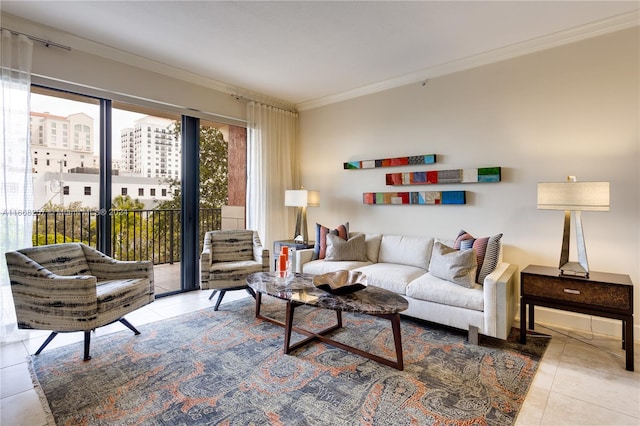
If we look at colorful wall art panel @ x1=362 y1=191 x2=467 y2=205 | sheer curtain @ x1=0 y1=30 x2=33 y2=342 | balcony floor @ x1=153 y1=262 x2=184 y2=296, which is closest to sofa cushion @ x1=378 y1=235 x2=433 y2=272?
colorful wall art panel @ x1=362 y1=191 x2=467 y2=205

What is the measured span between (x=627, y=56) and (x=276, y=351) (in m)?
3.79

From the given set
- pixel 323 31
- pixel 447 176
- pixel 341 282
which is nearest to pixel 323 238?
pixel 341 282

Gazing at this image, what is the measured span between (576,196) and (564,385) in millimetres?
1365

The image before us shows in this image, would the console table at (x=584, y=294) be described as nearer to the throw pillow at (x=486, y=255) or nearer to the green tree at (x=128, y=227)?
the throw pillow at (x=486, y=255)

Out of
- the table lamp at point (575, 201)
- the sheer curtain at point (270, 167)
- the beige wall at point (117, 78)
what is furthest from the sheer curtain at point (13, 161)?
the table lamp at point (575, 201)

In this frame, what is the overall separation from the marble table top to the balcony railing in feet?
5.80

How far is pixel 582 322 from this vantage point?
116 inches

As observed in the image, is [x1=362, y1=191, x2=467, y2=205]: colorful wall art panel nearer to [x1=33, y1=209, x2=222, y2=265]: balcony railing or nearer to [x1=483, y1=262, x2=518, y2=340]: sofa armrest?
[x1=483, y1=262, x2=518, y2=340]: sofa armrest

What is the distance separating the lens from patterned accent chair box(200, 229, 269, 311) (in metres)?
3.35

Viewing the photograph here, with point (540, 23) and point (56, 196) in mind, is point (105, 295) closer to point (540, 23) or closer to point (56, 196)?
point (56, 196)

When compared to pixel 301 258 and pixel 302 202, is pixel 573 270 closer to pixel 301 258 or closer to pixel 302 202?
pixel 301 258

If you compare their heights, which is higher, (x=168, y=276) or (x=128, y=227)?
(x=128, y=227)

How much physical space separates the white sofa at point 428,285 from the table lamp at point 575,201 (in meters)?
0.44

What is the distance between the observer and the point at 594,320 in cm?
289
